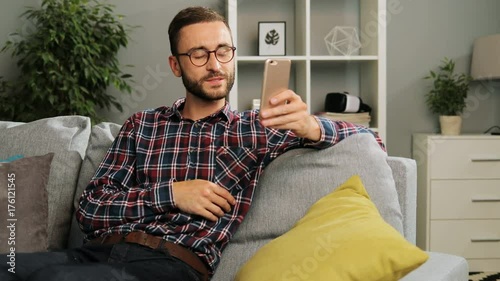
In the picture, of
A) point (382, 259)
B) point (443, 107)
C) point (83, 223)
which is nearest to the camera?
point (382, 259)

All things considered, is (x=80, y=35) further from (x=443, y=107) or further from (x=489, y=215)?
(x=489, y=215)

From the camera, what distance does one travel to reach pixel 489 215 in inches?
135

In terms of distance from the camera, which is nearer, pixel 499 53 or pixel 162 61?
pixel 499 53

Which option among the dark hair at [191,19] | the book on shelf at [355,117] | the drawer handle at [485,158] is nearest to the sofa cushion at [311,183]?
the dark hair at [191,19]

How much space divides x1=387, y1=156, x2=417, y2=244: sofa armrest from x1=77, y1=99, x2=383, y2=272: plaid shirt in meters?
0.15

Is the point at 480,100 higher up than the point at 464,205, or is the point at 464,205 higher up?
the point at 480,100

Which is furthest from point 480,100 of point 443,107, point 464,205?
point 464,205

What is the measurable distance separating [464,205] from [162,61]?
186cm

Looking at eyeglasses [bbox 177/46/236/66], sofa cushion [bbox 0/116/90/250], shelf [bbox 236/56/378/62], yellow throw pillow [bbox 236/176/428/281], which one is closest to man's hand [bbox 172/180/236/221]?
yellow throw pillow [bbox 236/176/428/281]

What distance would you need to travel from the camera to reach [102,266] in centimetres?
135

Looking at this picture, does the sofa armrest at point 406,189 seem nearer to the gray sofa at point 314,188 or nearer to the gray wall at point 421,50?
the gray sofa at point 314,188

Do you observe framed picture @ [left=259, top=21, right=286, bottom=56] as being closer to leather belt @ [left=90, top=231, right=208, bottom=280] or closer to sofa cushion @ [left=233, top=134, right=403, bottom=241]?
sofa cushion @ [left=233, top=134, right=403, bottom=241]

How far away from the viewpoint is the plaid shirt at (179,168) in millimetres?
1588

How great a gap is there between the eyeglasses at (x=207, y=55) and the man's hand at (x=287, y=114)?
1.10 feet
